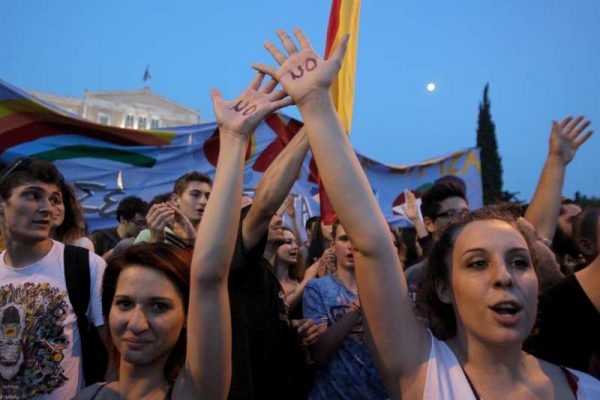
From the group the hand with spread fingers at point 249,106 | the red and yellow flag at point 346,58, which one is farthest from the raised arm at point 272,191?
the red and yellow flag at point 346,58

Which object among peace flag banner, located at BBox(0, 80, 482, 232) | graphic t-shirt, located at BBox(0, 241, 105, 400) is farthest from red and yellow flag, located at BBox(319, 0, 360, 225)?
peace flag banner, located at BBox(0, 80, 482, 232)

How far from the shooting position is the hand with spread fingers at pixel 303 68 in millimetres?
1519

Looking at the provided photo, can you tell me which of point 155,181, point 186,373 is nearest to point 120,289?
point 186,373

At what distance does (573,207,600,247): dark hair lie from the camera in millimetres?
2242

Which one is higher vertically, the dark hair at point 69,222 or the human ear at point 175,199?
the human ear at point 175,199

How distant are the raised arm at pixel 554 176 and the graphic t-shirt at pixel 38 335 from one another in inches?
94.4

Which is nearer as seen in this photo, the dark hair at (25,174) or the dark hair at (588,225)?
the dark hair at (588,225)

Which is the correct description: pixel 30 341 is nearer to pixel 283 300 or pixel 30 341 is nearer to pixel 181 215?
pixel 181 215

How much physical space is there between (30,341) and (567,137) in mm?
3050

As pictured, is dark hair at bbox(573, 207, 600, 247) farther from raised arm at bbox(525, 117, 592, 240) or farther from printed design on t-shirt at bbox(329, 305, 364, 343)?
printed design on t-shirt at bbox(329, 305, 364, 343)

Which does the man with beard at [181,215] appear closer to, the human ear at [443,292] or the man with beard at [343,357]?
the man with beard at [343,357]

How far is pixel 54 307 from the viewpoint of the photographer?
2191 mm

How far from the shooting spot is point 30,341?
2121mm

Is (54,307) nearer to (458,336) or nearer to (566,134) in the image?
(458,336)
